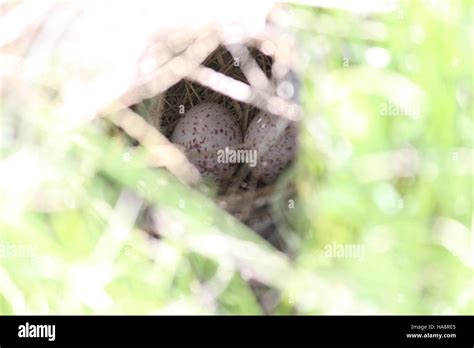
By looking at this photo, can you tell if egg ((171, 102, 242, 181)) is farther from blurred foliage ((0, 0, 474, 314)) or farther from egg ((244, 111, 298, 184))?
blurred foliage ((0, 0, 474, 314))

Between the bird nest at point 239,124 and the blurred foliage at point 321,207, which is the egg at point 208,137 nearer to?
the bird nest at point 239,124

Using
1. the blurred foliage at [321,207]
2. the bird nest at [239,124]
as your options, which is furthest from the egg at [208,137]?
the blurred foliage at [321,207]

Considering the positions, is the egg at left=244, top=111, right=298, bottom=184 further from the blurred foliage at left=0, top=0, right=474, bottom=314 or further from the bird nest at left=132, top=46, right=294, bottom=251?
the blurred foliage at left=0, top=0, right=474, bottom=314

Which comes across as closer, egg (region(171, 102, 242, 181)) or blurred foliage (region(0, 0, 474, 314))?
blurred foliage (region(0, 0, 474, 314))

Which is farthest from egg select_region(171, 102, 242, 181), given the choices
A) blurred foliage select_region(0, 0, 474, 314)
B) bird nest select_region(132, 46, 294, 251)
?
blurred foliage select_region(0, 0, 474, 314)

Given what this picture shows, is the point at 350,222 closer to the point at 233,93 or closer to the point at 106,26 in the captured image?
the point at 233,93

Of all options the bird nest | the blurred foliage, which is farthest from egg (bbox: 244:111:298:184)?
the blurred foliage

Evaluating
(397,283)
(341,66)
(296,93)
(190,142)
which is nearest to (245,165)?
(190,142)
